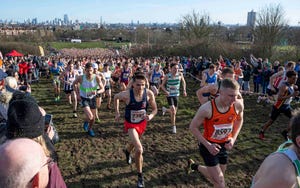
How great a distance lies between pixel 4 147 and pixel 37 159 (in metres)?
0.17

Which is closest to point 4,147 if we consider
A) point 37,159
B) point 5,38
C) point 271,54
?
point 37,159

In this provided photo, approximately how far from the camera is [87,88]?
7949 millimetres

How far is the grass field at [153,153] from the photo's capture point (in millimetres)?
5570

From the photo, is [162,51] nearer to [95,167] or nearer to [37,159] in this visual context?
[95,167]

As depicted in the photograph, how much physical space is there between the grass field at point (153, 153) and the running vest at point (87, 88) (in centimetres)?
109

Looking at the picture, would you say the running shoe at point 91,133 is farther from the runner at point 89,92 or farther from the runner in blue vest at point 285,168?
the runner in blue vest at point 285,168

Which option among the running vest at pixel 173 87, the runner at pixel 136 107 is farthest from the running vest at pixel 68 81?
the runner at pixel 136 107

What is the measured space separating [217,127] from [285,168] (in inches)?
92.4

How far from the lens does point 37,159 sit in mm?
1503

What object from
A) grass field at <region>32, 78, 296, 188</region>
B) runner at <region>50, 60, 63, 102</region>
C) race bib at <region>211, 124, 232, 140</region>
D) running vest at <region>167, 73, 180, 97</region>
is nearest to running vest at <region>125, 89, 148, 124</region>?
grass field at <region>32, 78, 296, 188</region>

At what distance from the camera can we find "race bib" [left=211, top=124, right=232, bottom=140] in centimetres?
426

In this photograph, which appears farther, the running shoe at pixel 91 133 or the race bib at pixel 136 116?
the running shoe at pixel 91 133

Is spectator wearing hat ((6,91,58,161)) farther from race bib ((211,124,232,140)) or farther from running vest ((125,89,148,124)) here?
running vest ((125,89,148,124))

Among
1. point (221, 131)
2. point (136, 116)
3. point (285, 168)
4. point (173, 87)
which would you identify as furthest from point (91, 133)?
point (285, 168)
